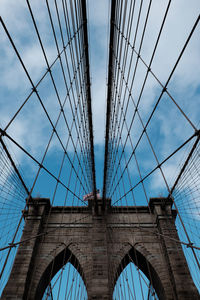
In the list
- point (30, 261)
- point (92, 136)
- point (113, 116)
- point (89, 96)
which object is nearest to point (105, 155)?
point (92, 136)

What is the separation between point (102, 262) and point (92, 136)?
6.34 meters

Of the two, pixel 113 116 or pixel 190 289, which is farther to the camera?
pixel 113 116

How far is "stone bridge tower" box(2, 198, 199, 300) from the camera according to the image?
28.3 ft

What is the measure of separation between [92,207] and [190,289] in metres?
6.32

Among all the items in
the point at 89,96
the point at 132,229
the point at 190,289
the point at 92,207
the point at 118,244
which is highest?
the point at 89,96

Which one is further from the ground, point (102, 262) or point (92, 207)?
point (92, 207)

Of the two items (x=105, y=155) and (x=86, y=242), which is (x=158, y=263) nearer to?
(x=86, y=242)

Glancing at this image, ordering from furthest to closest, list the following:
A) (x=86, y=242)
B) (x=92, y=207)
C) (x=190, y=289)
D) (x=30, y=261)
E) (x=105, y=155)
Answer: (x=92, y=207) < (x=86, y=242) < (x=105, y=155) < (x=30, y=261) < (x=190, y=289)

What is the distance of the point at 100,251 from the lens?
9836 millimetres

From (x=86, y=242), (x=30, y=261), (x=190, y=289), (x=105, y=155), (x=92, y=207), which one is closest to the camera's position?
(x=190, y=289)

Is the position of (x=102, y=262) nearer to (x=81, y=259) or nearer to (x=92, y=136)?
(x=81, y=259)

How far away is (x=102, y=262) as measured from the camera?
9414mm

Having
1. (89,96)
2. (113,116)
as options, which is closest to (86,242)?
(113,116)

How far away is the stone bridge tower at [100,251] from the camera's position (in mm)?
8625
